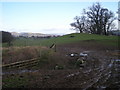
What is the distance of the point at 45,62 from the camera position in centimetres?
1634

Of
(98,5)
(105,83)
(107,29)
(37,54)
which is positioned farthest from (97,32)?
(105,83)

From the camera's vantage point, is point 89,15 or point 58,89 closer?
point 58,89

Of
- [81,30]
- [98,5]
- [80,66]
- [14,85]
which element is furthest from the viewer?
[81,30]

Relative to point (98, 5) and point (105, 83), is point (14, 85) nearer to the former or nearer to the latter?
point (105, 83)

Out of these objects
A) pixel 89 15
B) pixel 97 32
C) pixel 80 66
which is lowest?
pixel 80 66

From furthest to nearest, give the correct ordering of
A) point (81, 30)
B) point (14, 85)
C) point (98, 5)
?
1. point (81, 30)
2. point (98, 5)
3. point (14, 85)

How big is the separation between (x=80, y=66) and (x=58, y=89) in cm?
777

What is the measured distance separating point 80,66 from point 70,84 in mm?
6753

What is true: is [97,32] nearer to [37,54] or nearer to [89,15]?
[89,15]

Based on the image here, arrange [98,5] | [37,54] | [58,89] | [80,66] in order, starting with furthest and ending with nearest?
[98,5]
[37,54]
[80,66]
[58,89]

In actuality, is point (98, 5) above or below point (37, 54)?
above

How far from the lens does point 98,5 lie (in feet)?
182

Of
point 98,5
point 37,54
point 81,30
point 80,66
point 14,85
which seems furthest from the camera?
point 81,30

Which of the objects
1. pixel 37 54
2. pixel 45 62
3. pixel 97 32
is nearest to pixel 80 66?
pixel 45 62
